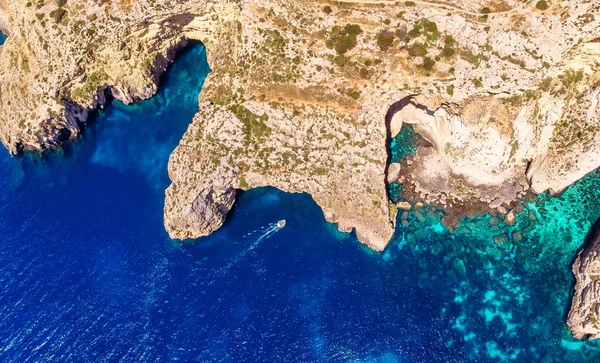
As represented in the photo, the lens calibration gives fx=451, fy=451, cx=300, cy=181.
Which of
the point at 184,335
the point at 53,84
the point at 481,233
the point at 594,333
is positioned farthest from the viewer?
the point at 53,84

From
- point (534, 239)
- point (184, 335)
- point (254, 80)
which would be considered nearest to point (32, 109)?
point (254, 80)

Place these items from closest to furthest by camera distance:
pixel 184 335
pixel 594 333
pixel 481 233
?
pixel 594 333 < pixel 184 335 < pixel 481 233

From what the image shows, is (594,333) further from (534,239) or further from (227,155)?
(227,155)

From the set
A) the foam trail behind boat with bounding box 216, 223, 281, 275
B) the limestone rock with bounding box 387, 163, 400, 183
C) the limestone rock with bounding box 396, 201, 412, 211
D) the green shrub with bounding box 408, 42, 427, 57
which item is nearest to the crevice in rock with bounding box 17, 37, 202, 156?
the foam trail behind boat with bounding box 216, 223, 281, 275

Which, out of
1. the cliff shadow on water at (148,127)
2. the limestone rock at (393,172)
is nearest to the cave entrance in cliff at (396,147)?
the limestone rock at (393,172)

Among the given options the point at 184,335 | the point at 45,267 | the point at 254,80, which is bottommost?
the point at 184,335

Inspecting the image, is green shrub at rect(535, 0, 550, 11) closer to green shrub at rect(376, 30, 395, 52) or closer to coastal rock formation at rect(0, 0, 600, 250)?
coastal rock formation at rect(0, 0, 600, 250)
